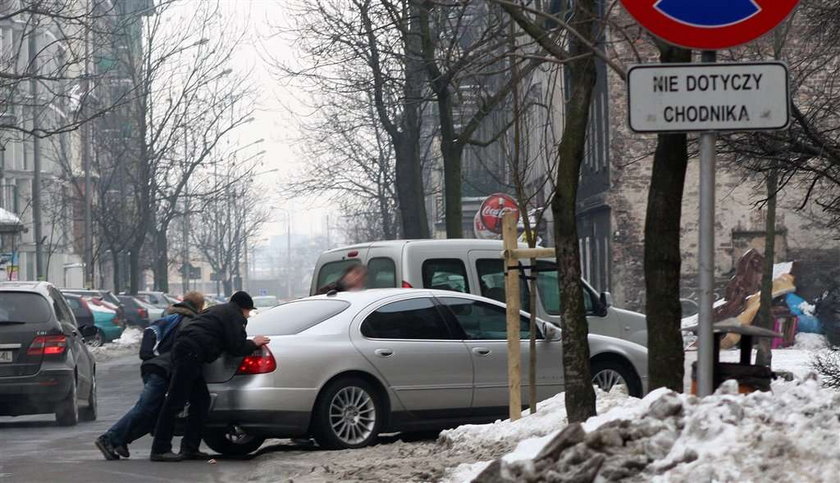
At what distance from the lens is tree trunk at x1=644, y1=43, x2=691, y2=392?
8500mm

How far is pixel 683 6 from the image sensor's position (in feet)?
19.8

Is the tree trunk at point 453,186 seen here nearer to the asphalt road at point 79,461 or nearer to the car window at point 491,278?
the car window at point 491,278

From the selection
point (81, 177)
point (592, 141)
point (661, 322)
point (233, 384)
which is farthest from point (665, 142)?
point (81, 177)

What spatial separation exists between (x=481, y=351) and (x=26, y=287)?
603 centimetres

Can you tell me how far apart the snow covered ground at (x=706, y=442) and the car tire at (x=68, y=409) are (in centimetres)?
1020

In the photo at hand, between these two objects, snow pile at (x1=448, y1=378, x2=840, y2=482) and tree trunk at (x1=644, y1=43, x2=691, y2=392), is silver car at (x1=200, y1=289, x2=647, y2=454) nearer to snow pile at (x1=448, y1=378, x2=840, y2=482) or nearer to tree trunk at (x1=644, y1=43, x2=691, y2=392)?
tree trunk at (x1=644, y1=43, x2=691, y2=392)

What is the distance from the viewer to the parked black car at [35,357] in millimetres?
16562

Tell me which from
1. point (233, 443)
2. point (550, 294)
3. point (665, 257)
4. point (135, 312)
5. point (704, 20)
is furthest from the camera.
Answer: point (135, 312)

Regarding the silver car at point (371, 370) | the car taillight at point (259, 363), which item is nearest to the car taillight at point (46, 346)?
the silver car at point (371, 370)

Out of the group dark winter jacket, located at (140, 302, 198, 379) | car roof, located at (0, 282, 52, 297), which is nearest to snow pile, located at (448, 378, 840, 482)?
dark winter jacket, located at (140, 302, 198, 379)

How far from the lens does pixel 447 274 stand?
1694 cm

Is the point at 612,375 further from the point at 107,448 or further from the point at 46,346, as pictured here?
the point at 46,346

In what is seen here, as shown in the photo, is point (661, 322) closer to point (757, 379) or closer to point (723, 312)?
point (757, 379)

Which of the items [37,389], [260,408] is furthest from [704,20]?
[37,389]
